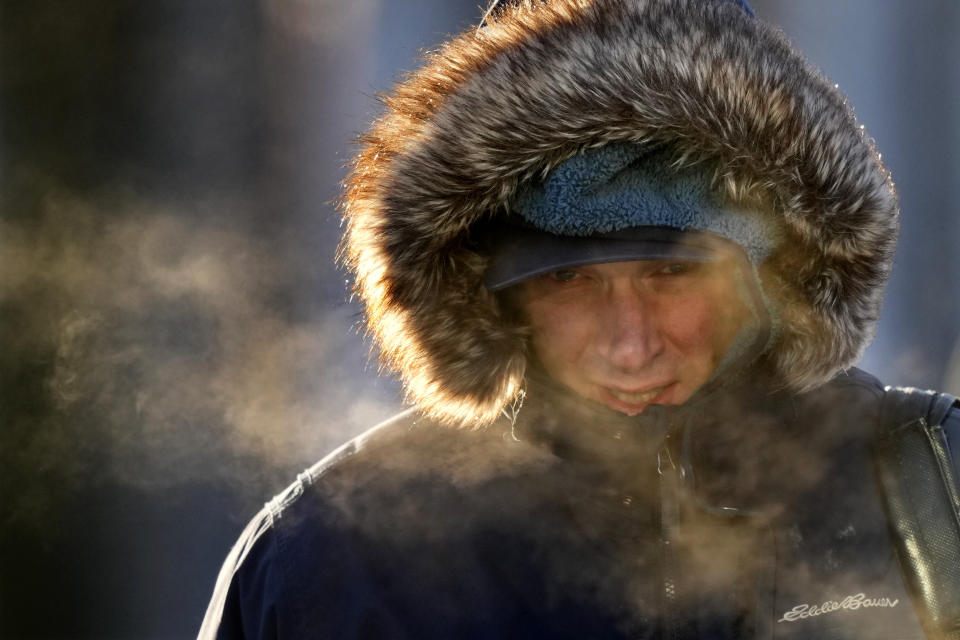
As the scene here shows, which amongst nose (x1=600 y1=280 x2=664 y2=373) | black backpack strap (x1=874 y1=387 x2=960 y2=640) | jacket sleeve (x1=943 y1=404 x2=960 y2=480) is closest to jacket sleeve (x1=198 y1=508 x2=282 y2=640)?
nose (x1=600 y1=280 x2=664 y2=373)

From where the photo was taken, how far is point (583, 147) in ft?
5.61

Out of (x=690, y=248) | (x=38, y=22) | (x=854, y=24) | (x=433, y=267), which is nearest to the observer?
(x=690, y=248)

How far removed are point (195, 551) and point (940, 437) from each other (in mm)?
2736

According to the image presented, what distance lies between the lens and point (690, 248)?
5.66ft

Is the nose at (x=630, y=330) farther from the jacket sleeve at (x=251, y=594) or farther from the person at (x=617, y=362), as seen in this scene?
the jacket sleeve at (x=251, y=594)

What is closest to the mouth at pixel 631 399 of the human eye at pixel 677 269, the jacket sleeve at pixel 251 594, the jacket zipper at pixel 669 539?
the jacket zipper at pixel 669 539

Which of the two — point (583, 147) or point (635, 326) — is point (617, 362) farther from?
point (583, 147)

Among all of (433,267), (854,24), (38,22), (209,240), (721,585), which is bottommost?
(721,585)

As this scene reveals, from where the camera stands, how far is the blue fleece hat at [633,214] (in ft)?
5.61

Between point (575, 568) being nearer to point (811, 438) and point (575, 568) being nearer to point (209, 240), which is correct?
point (811, 438)

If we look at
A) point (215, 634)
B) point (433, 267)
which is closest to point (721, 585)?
point (433, 267)

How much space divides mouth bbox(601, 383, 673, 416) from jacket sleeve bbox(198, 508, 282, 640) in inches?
26.5

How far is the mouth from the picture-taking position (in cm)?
184

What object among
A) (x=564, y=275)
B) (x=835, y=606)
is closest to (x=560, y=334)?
(x=564, y=275)
